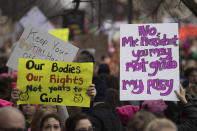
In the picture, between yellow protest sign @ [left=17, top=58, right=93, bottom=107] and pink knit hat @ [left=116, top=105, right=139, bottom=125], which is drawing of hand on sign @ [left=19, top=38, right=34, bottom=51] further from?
pink knit hat @ [left=116, top=105, right=139, bottom=125]

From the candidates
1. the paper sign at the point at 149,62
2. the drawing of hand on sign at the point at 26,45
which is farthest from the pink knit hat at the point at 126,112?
the drawing of hand on sign at the point at 26,45

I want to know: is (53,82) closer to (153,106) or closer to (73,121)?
(73,121)

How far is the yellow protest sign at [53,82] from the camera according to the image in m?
5.46

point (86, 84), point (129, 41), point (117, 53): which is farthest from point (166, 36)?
point (117, 53)

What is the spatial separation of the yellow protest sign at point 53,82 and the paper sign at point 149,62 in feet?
1.49

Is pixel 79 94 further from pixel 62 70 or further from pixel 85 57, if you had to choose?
pixel 85 57

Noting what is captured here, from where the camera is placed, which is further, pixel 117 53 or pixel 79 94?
pixel 117 53

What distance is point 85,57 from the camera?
22.5ft

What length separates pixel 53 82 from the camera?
554 cm

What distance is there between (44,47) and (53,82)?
2.11 ft

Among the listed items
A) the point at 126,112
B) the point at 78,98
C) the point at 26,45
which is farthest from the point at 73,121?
the point at 26,45

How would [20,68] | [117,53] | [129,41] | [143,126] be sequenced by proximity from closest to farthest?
1. [143,126]
2. [20,68]
3. [129,41]
4. [117,53]

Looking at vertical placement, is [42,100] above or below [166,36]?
below

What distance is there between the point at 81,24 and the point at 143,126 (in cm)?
1019
